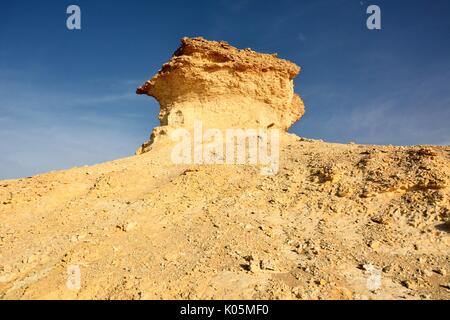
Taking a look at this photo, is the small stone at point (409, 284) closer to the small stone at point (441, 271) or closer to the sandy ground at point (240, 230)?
the sandy ground at point (240, 230)

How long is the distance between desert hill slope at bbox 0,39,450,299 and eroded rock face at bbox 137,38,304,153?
2847 millimetres

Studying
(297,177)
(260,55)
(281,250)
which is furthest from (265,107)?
(281,250)

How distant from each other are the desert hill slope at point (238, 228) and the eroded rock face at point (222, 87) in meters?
2.85

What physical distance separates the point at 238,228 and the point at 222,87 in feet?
28.0

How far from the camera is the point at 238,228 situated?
24.4 feet

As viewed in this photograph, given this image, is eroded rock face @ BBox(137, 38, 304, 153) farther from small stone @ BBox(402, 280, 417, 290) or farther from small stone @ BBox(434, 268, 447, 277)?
small stone @ BBox(402, 280, 417, 290)

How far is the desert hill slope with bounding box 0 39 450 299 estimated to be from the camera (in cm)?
579

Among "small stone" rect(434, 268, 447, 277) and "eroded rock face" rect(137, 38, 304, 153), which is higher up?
"eroded rock face" rect(137, 38, 304, 153)

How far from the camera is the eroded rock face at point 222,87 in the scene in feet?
47.4

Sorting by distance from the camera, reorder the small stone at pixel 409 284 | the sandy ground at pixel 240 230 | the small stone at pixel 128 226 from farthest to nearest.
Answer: the small stone at pixel 128 226, the sandy ground at pixel 240 230, the small stone at pixel 409 284

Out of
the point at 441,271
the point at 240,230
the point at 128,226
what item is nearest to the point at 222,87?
the point at 128,226

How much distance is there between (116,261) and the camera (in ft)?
21.8

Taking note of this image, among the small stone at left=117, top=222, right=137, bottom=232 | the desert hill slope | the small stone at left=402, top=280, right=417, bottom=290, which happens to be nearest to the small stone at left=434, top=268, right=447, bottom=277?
the desert hill slope

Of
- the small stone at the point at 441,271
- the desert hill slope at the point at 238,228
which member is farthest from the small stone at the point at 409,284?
the small stone at the point at 441,271
